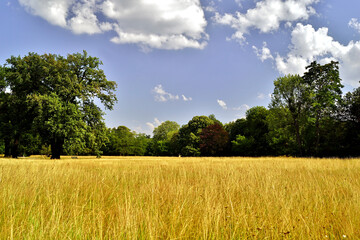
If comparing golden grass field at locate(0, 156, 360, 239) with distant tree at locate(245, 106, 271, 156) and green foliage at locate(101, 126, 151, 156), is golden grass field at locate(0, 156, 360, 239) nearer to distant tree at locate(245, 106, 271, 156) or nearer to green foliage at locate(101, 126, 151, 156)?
distant tree at locate(245, 106, 271, 156)

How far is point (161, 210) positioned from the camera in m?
2.99

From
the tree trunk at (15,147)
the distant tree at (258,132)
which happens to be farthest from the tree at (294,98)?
the tree trunk at (15,147)

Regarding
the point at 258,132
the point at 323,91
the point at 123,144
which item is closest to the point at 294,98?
the point at 323,91

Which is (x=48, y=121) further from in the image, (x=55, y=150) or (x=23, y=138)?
(x=23, y=138)

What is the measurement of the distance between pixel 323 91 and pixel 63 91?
1326 inches

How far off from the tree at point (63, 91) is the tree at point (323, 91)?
27716 mm

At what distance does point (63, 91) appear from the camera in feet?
74.7

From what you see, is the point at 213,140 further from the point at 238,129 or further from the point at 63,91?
the point at 63,91

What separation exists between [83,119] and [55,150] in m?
5.25

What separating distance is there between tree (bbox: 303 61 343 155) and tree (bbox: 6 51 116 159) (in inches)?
1091

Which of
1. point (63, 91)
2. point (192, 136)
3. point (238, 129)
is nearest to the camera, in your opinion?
point (63, 91)

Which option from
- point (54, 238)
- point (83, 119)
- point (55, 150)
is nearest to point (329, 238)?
point (54, 238)

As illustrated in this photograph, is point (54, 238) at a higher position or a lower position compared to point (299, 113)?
lower

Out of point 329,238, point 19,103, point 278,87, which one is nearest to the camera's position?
point 329,238
